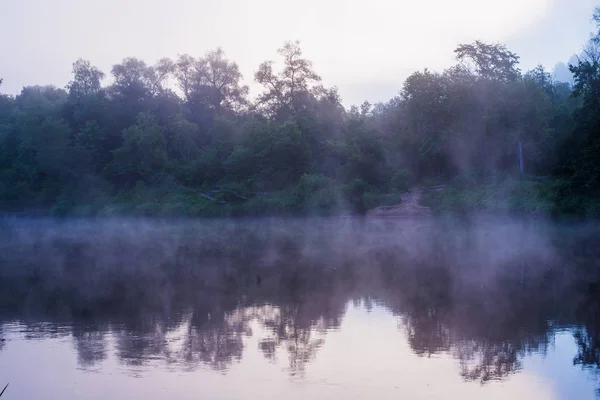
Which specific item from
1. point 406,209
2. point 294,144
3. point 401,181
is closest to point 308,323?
point 406,209

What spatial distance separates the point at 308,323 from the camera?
43.0 feet

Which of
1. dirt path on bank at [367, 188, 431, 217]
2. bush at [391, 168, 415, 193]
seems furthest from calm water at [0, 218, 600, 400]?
bush at [391, 168, 415, 193]

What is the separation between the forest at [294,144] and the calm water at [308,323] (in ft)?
36.3

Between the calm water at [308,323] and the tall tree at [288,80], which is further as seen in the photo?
the tall tree at [288,80]

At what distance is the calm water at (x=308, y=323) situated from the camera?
367 inches

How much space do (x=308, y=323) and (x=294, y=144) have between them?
1319 inches

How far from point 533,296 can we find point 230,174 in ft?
117

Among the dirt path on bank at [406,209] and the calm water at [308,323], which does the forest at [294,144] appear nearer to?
the dirt path on bank at [406,209]

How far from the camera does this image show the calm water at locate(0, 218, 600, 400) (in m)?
9.33

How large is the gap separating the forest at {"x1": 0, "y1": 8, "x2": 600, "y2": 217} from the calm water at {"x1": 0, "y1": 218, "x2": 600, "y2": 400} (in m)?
11.1

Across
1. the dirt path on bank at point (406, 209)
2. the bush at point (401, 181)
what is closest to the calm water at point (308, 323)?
the dirt path on bank at point (406, 209)

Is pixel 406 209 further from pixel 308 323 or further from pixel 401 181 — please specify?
pixel 308 323

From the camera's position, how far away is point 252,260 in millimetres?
24391

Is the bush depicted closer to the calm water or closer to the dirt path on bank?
the dirt path on bank
